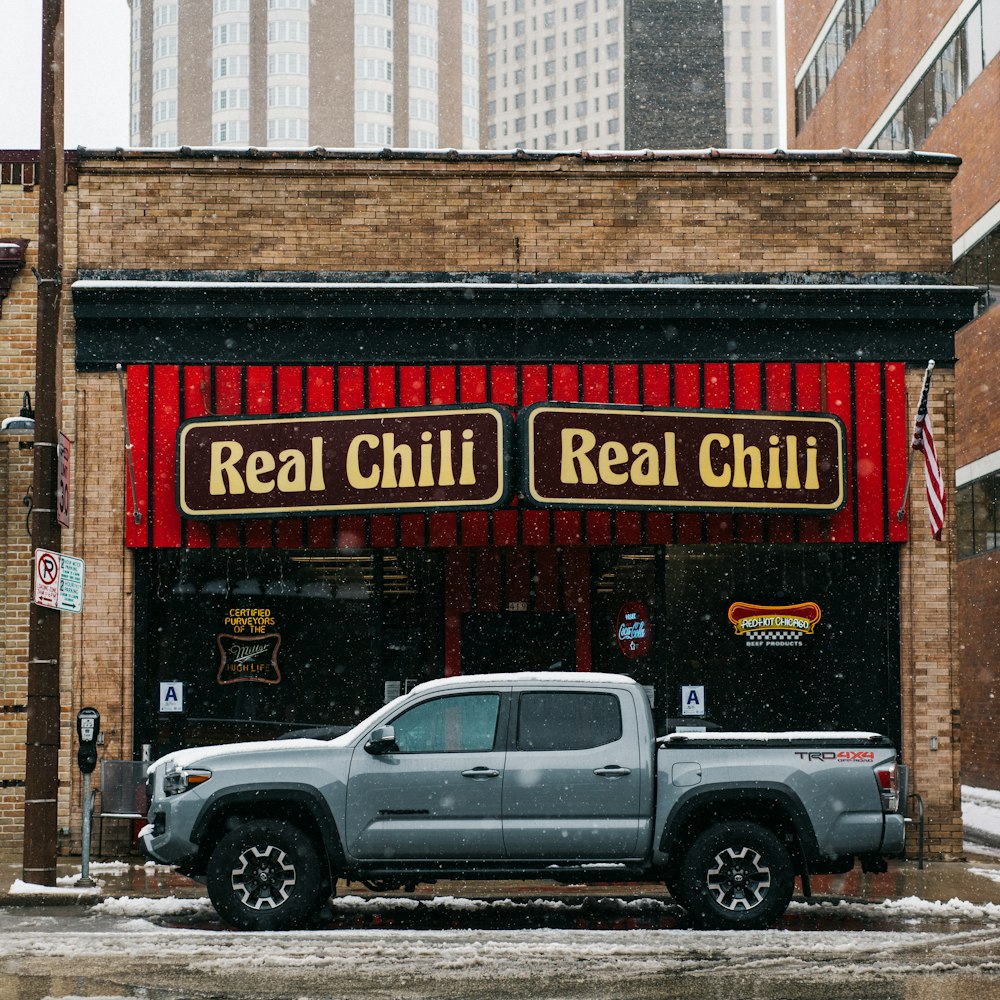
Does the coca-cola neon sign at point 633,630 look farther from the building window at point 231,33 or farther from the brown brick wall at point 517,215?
the building window at point 231,33

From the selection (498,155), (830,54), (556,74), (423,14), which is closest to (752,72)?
(556,74)

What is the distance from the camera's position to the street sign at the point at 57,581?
12.3 m

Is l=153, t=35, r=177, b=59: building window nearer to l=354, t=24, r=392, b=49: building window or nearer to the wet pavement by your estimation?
l=354, t=24, r=392, b=49: building window

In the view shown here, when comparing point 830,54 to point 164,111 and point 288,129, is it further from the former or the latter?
point 164,111

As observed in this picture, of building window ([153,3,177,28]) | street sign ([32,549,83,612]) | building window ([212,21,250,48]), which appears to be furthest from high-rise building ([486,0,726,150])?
street sign ([32,549,83,612])

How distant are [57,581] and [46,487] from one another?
0.82 meters

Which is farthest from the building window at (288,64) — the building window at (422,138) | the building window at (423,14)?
the building window at (423,14)

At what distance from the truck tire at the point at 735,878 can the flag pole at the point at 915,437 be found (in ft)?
18.2

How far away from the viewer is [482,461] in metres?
14.5

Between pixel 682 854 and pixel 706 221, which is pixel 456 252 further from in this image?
pixel 682 854

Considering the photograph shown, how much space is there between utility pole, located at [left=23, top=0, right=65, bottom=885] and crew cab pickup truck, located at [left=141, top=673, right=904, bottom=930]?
2.06 metres

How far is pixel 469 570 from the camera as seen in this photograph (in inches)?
615

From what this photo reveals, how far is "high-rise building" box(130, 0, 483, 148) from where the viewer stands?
339 ft

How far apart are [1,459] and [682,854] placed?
853 cm
